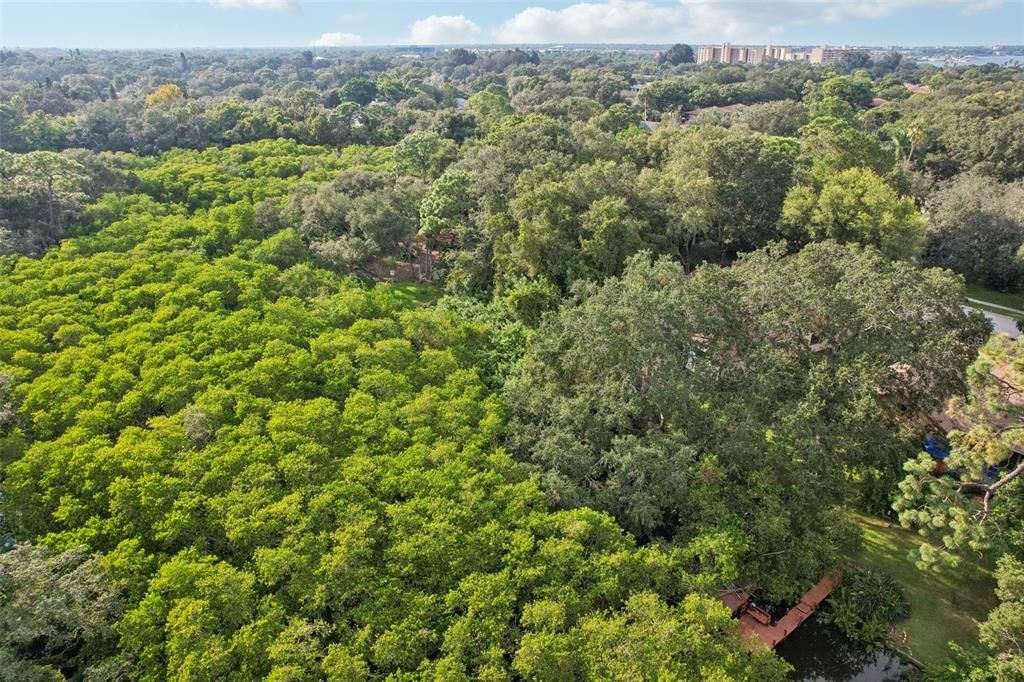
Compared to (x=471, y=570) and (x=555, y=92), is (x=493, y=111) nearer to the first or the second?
(x=555, y=92)

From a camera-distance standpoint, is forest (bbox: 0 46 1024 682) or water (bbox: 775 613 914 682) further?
water (bbox: 775 613 914 682)

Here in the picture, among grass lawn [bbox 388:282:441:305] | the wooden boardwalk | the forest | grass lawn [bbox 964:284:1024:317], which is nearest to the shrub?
the forest

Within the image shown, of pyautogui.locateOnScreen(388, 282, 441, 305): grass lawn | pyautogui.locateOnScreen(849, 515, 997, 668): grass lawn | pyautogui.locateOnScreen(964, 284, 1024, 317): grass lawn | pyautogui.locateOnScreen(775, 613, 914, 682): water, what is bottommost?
pyautogui.locateOnScreen(775, 613, 914, 682): water

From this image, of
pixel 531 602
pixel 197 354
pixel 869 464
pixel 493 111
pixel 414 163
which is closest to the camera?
pixel 531 602

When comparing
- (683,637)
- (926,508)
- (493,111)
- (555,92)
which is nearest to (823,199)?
(926,508)

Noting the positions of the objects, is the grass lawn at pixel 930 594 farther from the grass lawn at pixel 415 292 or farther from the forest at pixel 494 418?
the grass lawn at pixel 415 292

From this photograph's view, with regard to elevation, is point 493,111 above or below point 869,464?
above

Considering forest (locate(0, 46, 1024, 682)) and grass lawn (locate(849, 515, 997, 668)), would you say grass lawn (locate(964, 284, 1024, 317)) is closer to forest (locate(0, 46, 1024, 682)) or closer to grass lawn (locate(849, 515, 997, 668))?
forest (locate(0, 46, 1024, 682))

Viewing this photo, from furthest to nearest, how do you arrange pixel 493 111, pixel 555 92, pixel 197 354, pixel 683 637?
1. pixel 555 92
2. pixel 493 111
3. pixel 197 354
4. pixel 683 637
